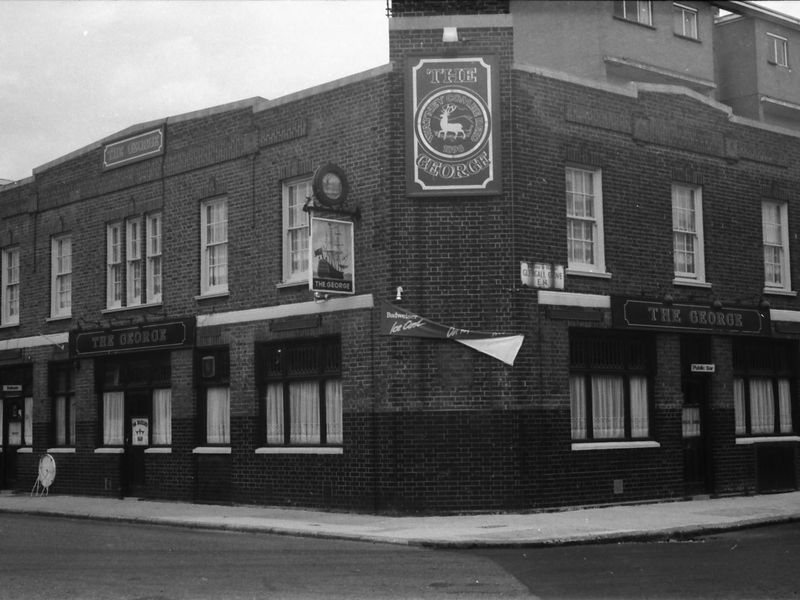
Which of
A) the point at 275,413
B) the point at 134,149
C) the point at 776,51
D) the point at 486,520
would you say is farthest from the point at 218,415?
the point at 776,51

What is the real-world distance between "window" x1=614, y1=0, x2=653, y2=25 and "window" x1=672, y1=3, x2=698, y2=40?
0.93 metres

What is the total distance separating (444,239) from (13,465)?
49.9 feet

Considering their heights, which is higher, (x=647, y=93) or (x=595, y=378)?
(x=647, y=93)

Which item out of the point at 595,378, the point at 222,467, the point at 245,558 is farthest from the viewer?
the point at 222,467

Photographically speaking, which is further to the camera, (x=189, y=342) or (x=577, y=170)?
(x=189, y=342)

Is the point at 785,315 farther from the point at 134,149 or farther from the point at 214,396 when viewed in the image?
the point at 134,149

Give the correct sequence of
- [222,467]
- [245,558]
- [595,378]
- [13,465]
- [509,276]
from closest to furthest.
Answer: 1. [245,558]
2. [509,276]
3. [595,378]
4. [222,467]
5. [13,465]

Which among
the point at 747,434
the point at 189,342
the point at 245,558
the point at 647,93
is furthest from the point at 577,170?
the point at 245,558

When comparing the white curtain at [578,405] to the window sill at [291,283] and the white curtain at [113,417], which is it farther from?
the white curtain at [113,417]

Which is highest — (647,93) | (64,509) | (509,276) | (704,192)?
(647,93)

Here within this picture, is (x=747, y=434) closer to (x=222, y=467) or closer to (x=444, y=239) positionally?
(x=444, y=239)

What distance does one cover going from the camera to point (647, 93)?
22.0 meters

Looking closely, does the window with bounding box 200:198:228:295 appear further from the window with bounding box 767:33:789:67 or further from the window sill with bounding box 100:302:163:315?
the window with bounding box 767:33:789:67

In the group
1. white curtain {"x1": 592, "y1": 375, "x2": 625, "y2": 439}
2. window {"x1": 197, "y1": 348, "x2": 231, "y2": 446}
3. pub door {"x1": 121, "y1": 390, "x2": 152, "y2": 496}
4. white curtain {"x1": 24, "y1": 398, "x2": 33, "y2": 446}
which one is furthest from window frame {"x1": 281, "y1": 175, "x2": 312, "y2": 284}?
white curtain {"x1": 24, "y1": 398, "x2": 33, "y2": 446}
